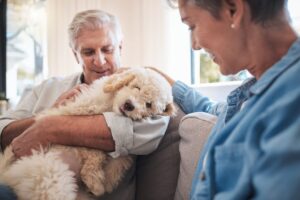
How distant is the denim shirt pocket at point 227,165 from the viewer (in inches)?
26.4

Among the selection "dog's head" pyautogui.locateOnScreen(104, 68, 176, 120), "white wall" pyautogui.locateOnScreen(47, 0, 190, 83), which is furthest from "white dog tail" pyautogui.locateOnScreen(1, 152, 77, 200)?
"white wall" pyautogui.locateOnScreen(47, 0, 190, 83)

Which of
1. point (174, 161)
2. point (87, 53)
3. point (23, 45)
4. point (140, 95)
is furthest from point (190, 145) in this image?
point (23, 45)

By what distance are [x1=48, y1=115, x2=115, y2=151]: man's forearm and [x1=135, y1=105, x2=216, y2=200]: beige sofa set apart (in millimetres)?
208

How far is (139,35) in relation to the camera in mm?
2400

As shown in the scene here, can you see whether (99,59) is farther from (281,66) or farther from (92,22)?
(281,66)

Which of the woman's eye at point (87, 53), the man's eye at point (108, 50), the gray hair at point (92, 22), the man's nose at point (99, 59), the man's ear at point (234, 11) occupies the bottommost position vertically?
the man's nose at point (99, 59)

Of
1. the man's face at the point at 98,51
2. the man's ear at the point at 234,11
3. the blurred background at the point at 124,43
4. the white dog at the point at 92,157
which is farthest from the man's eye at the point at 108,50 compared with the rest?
the man's ear at the point at 234,11

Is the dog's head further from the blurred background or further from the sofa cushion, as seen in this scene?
the blurred background

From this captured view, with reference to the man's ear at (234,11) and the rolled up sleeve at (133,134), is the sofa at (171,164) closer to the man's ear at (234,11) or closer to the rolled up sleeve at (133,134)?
the rolled up sleeve at (133,134)

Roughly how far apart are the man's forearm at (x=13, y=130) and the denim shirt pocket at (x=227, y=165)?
1.01 m

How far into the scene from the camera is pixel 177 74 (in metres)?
2.21

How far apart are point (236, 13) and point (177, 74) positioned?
1490 mm

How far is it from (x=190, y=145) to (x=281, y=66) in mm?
629

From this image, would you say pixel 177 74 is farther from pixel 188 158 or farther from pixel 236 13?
pixel 236 13
